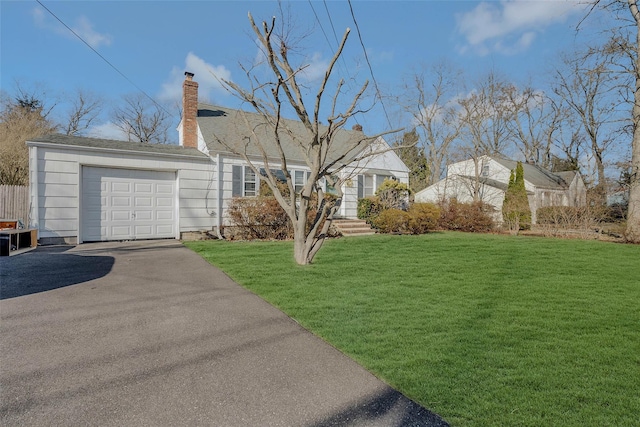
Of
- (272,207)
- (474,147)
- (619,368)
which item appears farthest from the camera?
(474,147)

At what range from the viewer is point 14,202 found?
31.2 feet

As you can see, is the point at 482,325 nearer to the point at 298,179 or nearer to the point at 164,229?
the point at 164,229

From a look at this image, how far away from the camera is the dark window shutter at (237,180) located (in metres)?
11.9

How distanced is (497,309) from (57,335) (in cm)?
515

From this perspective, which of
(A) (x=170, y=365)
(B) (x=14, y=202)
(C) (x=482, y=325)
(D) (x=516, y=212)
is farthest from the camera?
(D) (x=516, y=212)

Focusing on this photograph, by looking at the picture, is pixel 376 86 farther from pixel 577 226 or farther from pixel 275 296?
pixel 577 226

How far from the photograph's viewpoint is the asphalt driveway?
7.07 feet

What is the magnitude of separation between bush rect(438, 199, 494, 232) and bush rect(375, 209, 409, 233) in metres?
3.33

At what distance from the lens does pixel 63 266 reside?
633 cm

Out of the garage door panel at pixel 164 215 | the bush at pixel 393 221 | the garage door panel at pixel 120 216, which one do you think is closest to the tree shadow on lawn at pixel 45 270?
the garage door panel at pixel 120 216

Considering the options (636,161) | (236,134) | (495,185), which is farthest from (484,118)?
(236,134)

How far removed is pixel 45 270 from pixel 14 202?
215 inches

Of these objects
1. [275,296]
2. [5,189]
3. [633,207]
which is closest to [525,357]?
[275,296]

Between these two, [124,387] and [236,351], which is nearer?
[124,387]
